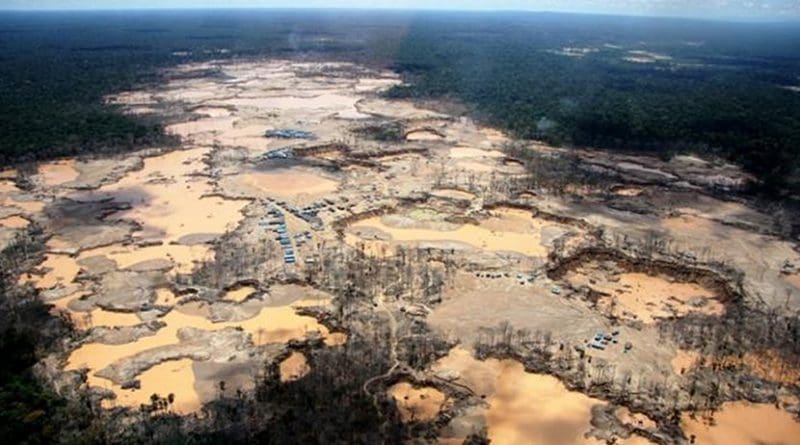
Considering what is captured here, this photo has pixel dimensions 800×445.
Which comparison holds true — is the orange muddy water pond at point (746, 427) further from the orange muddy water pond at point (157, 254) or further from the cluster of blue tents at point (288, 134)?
the cluster of blue tents at point (288, 134)

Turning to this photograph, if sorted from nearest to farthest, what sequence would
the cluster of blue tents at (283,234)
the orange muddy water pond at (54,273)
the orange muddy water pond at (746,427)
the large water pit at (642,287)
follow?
the orange muddy water pond at (746,427) → the large water pit at (642,287) → the orange muddy water pond at (54,273) → the cluster of blue tents at (283,234)

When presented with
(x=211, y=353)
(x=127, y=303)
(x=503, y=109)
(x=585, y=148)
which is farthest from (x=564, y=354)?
(x=503, y=109)

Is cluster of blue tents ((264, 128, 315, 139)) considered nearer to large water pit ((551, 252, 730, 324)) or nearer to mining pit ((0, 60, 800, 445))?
mining pit ((0, 60, 800, 445))

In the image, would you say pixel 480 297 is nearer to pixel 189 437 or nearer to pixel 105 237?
pixel 189 437

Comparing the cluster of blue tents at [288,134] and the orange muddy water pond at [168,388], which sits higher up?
the cluster of blue tents at [288,134]

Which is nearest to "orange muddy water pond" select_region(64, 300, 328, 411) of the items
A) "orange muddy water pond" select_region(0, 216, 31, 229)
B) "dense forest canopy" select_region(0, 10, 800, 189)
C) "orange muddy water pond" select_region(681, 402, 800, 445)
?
"orange muddy water pond" select_region(681, 402, 800, 445)

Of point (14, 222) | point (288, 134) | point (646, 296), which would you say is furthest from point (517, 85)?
point (14, 222)

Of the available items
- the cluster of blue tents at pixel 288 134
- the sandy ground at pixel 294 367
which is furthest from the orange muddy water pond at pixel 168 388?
the cluster of blue tents at pixel 288 134

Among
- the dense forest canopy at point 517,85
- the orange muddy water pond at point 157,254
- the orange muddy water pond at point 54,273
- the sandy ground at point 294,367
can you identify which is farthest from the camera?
the dense forest canopy at point 517,85
